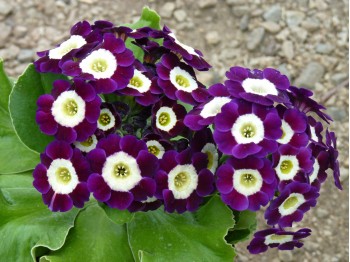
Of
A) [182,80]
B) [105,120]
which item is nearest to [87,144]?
[105,120]

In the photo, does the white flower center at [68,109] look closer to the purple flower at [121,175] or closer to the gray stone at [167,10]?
the purple flower at [121,175]

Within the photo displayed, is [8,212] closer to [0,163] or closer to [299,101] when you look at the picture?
[0,163]

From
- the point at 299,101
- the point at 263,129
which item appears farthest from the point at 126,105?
the point at 299,101

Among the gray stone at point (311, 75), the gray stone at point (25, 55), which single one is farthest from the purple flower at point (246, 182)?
the gray stone at point (25, 55)

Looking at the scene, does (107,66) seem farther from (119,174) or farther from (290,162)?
(290,162)

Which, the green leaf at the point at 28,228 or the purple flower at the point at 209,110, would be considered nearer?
the purple flower at the point at 209,110

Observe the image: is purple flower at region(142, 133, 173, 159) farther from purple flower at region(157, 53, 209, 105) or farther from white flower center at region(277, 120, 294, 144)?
white flower center at region(277, 120, 294, 144)
